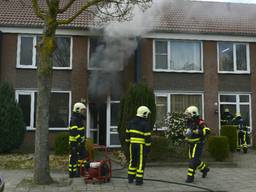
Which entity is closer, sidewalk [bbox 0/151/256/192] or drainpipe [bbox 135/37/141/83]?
sidewalk [bbox 0/151/256/192]

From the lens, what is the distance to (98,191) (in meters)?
7.57

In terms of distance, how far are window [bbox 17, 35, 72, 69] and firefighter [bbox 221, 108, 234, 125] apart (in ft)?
24.9

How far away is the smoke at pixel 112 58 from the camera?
49.4ft

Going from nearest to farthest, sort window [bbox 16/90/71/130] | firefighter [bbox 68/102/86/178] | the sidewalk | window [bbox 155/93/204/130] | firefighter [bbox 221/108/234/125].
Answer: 1. the sidewalk
2. firefighter [bbox 68/102/86/178]
3. window [bbox 16/90/71/130]
4. firefighter [bbox 221/108/234/125]
5. window [bbox 155/93/204/130]

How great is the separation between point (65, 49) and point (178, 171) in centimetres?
828

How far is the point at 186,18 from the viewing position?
17.2m

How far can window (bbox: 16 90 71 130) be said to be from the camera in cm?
1534

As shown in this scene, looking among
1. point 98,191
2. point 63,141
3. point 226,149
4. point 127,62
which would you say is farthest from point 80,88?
point 98,191

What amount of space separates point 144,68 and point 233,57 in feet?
14.8

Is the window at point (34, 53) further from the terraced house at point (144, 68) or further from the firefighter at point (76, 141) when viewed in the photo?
the firefighter at point (76, 141)

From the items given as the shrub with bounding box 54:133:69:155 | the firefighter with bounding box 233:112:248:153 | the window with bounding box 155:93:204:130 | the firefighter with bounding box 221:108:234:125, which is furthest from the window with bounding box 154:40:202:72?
the shrub with bounding box 54:133:69:155

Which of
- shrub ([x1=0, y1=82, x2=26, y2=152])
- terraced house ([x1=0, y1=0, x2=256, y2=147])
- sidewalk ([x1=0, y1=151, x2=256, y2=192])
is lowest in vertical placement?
sidewalk ([x1=0, y1=151, x2=256, y2=192])

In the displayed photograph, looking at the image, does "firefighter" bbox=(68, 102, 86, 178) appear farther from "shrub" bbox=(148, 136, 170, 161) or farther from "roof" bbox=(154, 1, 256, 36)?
"roof" bbox=(154, 1, 256, 36)

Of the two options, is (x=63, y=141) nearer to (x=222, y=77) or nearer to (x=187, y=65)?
(x=187, y=65)
